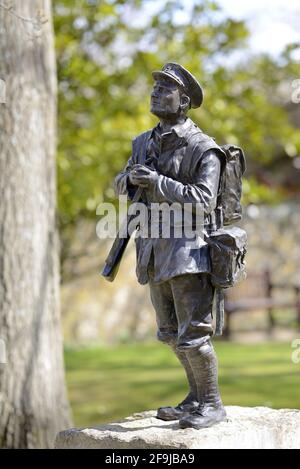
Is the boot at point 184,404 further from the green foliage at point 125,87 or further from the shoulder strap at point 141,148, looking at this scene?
the green foliage at point 125,87

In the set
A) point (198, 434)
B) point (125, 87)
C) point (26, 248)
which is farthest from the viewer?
point (125, 87)

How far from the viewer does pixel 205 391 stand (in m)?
4.25

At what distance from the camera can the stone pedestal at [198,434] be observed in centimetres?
395

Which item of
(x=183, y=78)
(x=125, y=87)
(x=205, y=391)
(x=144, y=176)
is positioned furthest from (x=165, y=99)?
(x=125, y=87)

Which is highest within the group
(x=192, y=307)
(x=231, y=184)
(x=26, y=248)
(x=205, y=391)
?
(x=231, y=184)

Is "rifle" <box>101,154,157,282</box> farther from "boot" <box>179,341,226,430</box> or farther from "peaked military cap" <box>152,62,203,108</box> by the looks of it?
"boot" <box>179,341,226,430</box>

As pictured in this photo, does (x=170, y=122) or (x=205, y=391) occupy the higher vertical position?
(x=170, y=122)

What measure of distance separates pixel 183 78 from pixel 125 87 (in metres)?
4.91

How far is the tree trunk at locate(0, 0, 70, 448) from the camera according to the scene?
5.99 meters

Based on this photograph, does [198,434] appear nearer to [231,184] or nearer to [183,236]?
[183,236]

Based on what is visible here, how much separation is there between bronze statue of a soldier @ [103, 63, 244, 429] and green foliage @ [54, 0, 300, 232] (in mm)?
3597

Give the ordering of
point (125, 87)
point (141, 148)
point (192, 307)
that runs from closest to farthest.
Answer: point (192, 307), point (141, 148), point (125, 87)

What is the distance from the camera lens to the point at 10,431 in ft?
19.5

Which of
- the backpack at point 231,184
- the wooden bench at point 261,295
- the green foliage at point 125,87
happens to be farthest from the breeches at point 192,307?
the wooden bench at point 261,295
